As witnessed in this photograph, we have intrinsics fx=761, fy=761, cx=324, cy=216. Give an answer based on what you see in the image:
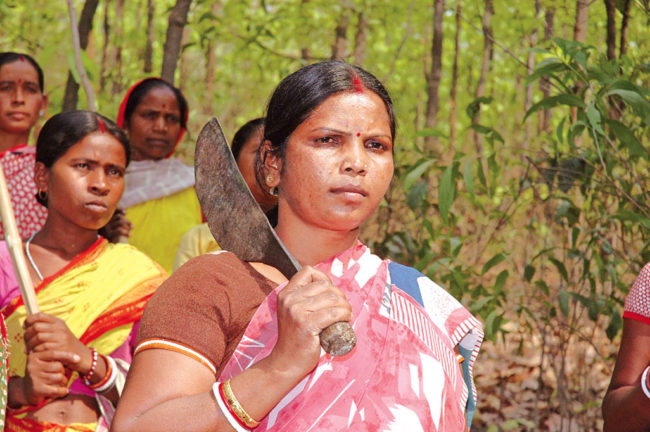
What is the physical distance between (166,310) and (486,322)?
2.24 m

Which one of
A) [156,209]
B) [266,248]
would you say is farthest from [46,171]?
[266,248]

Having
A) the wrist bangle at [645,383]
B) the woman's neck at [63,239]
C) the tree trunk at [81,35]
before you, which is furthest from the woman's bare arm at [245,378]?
the tree trunk at [81,35]

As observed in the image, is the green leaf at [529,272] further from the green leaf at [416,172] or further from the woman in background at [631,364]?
the woman in background at [631,364]

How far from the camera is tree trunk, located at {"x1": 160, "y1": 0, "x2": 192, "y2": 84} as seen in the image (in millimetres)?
4430

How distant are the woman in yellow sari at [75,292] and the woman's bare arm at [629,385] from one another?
1528mm

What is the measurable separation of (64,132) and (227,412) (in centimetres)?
178

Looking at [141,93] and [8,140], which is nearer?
[8,140]

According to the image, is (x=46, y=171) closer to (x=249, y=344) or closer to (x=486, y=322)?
(x=249, y=344)

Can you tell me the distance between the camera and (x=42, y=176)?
9.46 ft

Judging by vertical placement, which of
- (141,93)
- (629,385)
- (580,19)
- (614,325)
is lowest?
(614,325)

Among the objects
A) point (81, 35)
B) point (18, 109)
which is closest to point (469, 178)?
point (18, 109)

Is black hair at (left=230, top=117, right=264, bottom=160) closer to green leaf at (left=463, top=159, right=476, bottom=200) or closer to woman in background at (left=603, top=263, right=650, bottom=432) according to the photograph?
green leaf at (left=463, top=159, right=476, bottom=200)

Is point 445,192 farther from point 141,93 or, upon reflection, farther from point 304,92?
point 141,93

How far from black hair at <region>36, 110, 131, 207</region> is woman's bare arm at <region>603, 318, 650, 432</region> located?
1956 millimetres
